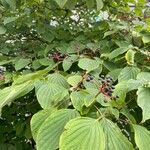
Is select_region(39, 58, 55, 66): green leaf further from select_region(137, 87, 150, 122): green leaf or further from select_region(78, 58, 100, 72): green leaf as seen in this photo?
select_region(137, 87, 150, 122): green leaf

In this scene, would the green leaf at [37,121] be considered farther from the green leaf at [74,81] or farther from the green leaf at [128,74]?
the green leaf at [128,74]

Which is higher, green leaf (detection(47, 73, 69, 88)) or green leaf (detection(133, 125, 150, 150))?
green leaf (detection(47, 73, 69, 88))

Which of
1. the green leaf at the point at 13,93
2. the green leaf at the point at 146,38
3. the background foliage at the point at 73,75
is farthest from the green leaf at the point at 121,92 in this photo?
the green leaf at the point at 146,38

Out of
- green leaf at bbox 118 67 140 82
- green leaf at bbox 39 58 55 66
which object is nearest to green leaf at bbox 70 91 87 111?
green leaf at bbox 118 67 140 82

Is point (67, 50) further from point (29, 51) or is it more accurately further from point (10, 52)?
point (10, 52)

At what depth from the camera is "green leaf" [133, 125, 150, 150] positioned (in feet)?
2.93

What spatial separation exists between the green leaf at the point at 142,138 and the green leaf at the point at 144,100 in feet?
0.12

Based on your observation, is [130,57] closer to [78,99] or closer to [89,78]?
[89,78]

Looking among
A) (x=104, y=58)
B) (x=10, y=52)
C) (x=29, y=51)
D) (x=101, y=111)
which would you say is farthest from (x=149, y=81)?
(x=10, y=52)

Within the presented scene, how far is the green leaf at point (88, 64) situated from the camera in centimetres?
132

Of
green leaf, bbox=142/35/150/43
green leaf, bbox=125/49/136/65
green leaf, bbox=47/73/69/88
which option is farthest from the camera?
green leaf, bbox=142/35/150/43

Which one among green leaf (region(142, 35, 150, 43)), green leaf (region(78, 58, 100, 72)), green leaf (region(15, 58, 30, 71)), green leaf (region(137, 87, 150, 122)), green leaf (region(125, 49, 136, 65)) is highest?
green leaf (region(142, 35, 150, 43))

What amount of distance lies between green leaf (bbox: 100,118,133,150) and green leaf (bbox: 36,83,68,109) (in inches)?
7.8

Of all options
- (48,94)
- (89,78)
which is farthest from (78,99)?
(89,78)
